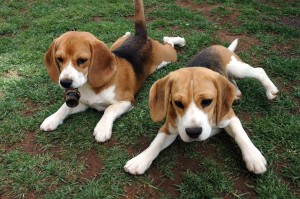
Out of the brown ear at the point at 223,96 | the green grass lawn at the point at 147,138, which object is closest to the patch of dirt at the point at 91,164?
the green grass lawn at the point at 147,138

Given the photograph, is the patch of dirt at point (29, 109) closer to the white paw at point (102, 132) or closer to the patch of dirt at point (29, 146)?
the patch of dirt at point (29, 146)

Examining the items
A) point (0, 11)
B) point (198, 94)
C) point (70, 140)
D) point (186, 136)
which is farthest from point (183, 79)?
point (0, 11)

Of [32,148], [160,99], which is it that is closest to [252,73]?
[160,99]

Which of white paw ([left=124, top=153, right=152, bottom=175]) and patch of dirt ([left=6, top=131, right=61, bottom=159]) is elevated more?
white paw ([left=124, top=153, right=152, bottom=175])

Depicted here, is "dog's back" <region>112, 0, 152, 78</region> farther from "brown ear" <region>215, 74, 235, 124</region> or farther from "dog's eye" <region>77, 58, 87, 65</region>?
Result: "brown ear" <region>215, 74, 235, 124</region>

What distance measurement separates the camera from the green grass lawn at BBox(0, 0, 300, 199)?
12.7 feet

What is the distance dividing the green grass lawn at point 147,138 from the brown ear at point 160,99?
23.6 inches

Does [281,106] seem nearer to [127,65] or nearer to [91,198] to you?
[127,65]

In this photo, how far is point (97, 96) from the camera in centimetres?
496

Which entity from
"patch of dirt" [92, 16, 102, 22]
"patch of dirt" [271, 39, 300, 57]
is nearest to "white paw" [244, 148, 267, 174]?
"patch of dirt" [271, 39, 300, 57]

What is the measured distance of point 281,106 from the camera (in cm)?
510

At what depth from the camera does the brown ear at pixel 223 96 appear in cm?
377

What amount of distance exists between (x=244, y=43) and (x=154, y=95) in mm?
3804

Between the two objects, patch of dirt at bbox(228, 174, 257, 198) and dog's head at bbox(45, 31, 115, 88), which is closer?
patch of dirt at bbox(228, 174, 257, 198)
